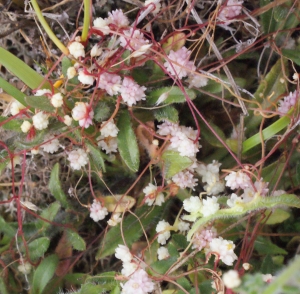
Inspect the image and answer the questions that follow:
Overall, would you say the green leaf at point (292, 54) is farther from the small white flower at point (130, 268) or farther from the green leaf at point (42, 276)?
the green leaf at point (42, 276)

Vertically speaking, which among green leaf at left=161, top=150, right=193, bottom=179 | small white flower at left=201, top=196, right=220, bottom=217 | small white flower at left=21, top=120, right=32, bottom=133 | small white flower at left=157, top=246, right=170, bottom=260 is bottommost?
small white flower at left=157, top=246, right=170, bottom=260

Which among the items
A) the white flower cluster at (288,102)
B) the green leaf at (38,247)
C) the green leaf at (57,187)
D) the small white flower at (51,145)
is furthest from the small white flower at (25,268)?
the white flower cluster at (288,102)

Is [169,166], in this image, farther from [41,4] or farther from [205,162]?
[41,4]

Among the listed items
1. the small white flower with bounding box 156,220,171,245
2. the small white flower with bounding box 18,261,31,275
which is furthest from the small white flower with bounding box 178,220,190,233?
the small white flower with bounding box 18,261,31,275

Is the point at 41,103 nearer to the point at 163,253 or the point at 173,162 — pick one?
the point at 173,162

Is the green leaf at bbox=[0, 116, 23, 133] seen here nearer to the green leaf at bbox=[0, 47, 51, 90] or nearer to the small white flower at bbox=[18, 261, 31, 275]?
the green leaf at bbox=[0, 47, 51, 90]

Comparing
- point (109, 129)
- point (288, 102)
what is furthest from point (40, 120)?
point (288, 102)
